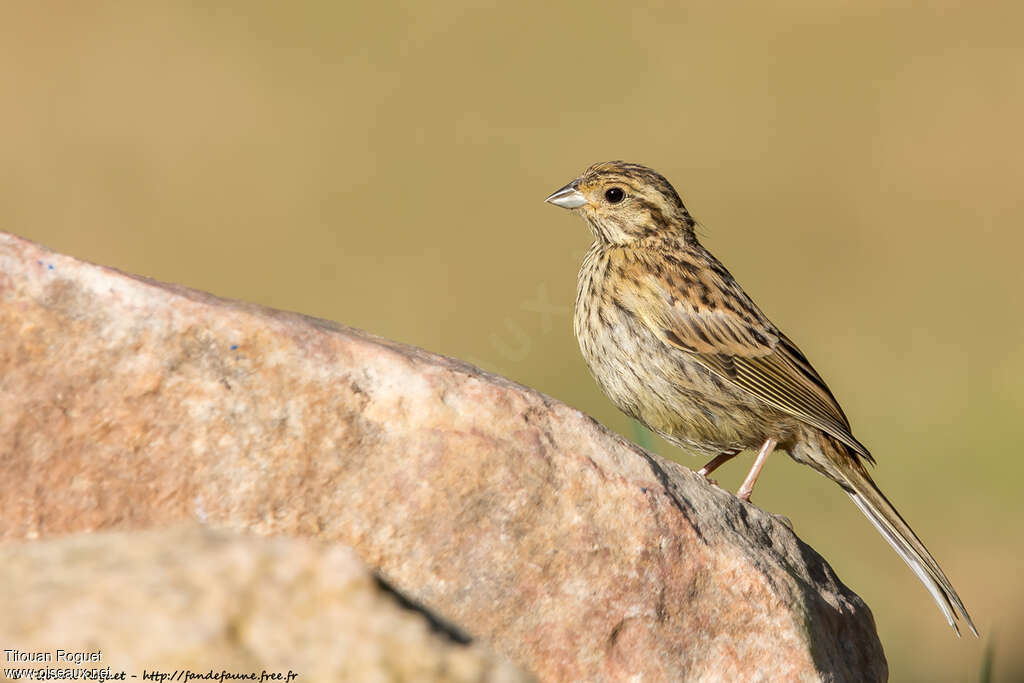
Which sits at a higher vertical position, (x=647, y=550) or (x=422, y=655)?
(x=422, y=655)

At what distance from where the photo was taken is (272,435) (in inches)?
125

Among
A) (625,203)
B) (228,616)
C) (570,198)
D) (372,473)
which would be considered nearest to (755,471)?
(625,203)

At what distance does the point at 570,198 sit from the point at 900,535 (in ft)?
7.43

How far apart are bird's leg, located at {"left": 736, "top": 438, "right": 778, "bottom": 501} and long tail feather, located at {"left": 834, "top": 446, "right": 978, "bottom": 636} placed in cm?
33

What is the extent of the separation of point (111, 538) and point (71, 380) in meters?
1.11

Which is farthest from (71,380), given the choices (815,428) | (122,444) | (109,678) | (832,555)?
(832,555)

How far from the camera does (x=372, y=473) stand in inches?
127

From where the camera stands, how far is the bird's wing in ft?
18.4

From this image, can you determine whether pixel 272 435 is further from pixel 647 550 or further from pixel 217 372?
pixel 647 550

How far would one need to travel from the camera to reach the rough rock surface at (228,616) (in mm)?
1849

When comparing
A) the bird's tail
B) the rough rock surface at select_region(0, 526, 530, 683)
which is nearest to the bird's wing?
the bird's tail

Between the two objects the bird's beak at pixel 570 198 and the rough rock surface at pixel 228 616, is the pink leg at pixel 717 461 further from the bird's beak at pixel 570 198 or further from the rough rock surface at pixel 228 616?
the rough rock surface at pixel 228 616

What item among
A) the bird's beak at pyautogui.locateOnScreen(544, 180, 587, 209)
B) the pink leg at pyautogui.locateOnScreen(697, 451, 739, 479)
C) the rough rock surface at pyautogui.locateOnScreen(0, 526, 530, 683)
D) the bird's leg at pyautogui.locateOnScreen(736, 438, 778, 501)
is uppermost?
the bird's beak at pyautogui.locateOnScreen(544, 180, 587, 209)

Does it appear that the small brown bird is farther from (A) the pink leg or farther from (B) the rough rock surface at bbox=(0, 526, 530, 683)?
(B) the rough rock surface at bbox=(0, 526, 530, 683)
